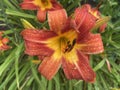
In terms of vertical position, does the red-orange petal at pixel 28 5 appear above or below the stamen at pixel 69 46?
above

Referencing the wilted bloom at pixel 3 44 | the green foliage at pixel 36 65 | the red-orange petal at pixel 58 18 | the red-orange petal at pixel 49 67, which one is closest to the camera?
the red-orange petal at pixel 58 18

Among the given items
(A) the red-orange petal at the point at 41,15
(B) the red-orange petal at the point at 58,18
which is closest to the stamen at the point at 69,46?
(B) the red-orange petal at the point at 58,18

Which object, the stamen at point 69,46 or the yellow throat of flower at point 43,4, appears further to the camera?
the yellow throat of flower at point 43,4

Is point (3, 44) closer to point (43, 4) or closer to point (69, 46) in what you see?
point (43, 4)

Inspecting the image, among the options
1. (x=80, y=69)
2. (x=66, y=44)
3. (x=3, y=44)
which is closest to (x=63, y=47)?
(x=66, y=44)

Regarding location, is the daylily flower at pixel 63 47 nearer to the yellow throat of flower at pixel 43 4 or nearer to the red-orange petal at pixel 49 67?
the red-orange petal at pixel 49 67

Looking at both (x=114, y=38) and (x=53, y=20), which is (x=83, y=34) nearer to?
(x=53, y=20)

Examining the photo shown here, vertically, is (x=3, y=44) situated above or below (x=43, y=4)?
below
